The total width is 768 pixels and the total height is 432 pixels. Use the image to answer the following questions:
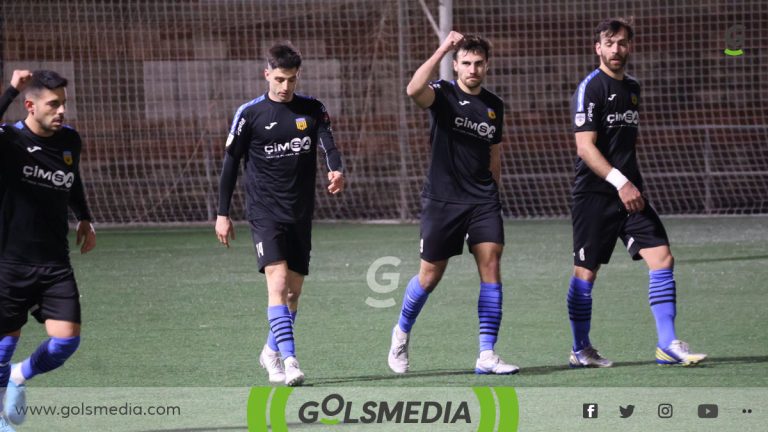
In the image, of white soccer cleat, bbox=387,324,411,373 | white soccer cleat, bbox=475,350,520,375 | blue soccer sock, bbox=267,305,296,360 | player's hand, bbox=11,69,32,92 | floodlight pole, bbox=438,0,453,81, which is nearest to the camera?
player's hand, bbox=11,69,32,92

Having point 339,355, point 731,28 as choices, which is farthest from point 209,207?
point 339,355

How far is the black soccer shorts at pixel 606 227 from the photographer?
704 centimetres

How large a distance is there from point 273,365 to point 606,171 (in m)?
2.08

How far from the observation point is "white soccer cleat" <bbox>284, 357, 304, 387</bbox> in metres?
6.25

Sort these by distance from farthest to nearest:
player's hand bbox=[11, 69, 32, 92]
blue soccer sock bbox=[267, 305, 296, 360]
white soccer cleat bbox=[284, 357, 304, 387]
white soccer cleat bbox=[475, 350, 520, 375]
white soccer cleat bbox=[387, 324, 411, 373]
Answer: white soccer cleat bbox=[387, 324, 411, 373] → white soccer cleat bbox=[475, 350, 520, 375] → blue soccer sock bbox=[267, 305, 296, 360] → white soccer cleat bbox=[284, 357, 304, 387] → player's hand bbox=[11, 69, 32, 92]

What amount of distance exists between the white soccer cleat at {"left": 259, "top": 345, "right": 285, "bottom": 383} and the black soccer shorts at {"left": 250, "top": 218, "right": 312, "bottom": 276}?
46 centimetres

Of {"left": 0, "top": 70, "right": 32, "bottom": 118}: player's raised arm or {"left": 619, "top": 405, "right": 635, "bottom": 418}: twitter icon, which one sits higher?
{"left": 0, "top": 70, "right": 32, "bottom": 118}: player's raised arm

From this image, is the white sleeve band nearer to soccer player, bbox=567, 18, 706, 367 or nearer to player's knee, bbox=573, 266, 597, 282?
soccer player, bbox=567, 18, 706, 367

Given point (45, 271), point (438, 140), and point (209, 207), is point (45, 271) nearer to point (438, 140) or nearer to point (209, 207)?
point (438, 140)

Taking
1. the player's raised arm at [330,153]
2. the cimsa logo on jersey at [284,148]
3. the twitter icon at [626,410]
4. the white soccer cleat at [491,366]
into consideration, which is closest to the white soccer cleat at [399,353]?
the white soccer cleat at [491,366]

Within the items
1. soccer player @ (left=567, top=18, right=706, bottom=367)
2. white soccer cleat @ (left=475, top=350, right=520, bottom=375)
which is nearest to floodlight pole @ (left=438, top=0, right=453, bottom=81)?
soccer player @ (left=567, top=18, right=706, bottom=367)

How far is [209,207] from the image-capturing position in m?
18.4

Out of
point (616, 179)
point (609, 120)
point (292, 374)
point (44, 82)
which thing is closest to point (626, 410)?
point (616, 179)

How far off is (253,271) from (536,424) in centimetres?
706
